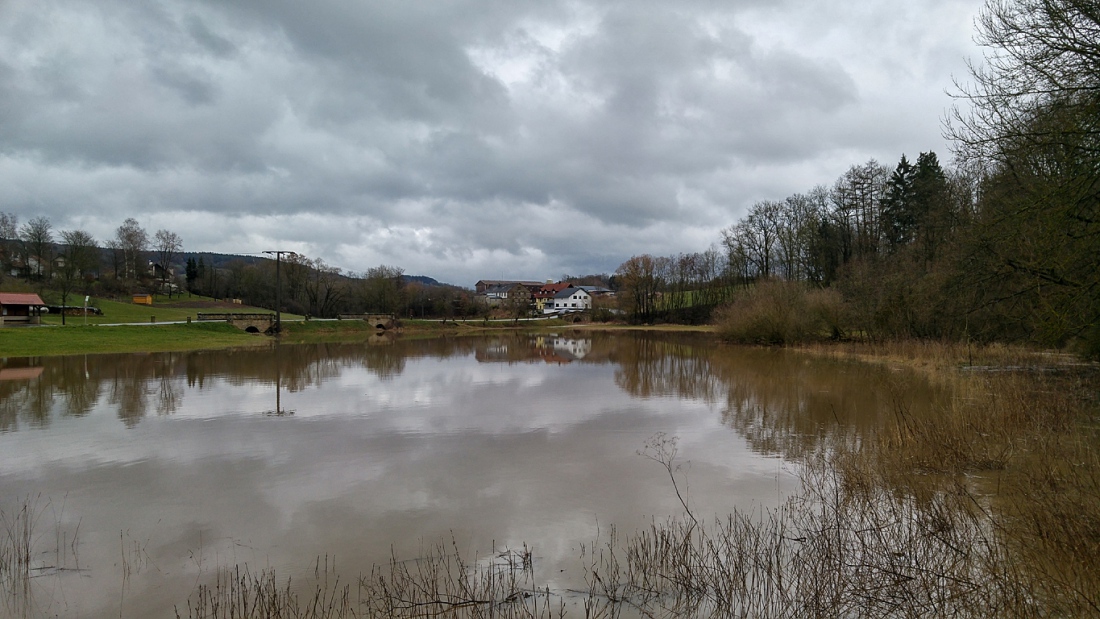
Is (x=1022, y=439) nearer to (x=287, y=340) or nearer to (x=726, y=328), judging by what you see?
(x=726, y=328)

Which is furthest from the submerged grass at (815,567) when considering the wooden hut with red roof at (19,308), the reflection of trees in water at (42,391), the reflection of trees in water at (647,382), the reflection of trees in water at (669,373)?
the wooden hut with red roof at (19,308)

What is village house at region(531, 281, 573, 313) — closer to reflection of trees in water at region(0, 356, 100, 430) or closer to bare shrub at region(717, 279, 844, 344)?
bare shrub at region(717, 279, 844, 344)

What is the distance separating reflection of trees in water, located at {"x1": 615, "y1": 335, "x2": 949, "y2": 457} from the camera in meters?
11.8

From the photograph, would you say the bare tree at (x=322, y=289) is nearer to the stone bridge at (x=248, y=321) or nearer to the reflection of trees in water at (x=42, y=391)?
the stone bridge at (x=248, y=321)

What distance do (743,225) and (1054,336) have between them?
49255 mm

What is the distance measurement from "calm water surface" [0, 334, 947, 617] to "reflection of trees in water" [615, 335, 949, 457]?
0.38ft

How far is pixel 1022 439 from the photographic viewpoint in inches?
335

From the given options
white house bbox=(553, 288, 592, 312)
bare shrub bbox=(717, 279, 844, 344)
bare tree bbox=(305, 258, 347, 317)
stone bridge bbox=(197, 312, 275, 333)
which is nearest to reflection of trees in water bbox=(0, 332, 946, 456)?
bare shrub bbox=(717, 279, 844, 344)

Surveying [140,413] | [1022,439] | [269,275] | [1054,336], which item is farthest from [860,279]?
[269,275]

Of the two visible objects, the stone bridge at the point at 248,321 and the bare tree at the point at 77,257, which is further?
the bare tree at the point at 77,257

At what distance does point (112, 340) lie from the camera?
107ft

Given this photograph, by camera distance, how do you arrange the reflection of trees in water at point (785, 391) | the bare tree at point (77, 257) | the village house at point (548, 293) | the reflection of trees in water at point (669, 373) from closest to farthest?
the reflection of trees in water at point (785, 391) → the reflection of trees in water at point (669, 373) → the bare tree at point (77, 257) → the village house at point (548, 293)

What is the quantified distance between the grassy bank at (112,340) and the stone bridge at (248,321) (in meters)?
4.30

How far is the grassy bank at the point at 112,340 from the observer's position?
94.5ft
